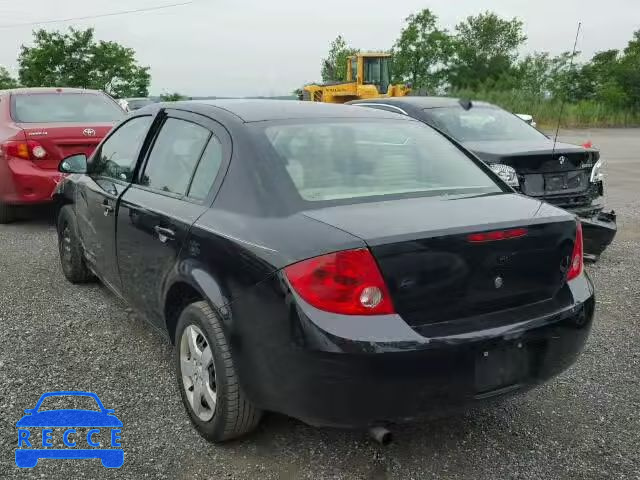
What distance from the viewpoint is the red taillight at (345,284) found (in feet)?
7.71

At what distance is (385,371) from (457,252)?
0.53 meters

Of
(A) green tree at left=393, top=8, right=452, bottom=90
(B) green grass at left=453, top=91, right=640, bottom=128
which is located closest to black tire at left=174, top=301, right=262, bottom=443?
(B) green grass at left=453, top=91, right=640, bottom=128

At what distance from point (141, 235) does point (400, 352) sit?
176 cm

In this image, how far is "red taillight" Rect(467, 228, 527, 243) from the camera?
98.0 inches

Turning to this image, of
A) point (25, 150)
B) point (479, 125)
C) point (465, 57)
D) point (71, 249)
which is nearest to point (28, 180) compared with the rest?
point (25, 150)

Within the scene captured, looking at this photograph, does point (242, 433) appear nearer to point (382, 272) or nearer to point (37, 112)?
point (382, 272)

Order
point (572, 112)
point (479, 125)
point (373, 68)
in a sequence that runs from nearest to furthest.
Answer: point (479, 125) → point (373, 68) → point (572, 112)

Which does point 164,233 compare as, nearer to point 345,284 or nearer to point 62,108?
point 345,284

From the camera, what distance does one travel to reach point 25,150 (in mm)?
7254

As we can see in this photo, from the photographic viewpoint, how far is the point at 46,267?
602 centimetres

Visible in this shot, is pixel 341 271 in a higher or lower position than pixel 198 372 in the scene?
higher

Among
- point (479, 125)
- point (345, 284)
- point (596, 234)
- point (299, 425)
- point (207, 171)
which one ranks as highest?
point (207, 171)

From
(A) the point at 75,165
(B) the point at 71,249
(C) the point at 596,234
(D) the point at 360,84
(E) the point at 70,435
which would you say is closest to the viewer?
(E) the point at 70,435

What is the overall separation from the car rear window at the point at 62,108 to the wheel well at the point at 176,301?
511 cm
